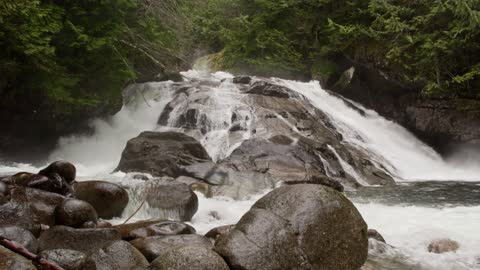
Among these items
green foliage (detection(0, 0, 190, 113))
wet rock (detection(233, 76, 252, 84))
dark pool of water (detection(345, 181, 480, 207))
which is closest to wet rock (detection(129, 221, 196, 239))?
dark pool of water (detection(345, 181, 480, 207))

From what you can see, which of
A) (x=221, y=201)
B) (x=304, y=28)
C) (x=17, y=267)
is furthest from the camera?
(x=304, y=28)

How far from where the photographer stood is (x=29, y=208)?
6.78m

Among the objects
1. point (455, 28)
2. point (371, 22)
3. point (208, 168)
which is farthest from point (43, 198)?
point (371, 22)

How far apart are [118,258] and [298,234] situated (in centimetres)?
226

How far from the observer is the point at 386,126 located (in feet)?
64.2

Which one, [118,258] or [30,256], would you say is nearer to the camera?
[30,256]

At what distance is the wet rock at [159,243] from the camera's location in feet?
19.7

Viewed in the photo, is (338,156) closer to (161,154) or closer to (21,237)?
(161,154)

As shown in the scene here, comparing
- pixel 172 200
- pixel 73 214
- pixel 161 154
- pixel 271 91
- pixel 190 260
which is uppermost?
pixel 271 91

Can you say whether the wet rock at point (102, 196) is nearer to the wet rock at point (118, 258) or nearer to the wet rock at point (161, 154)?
the wet rock at point (118, 258)

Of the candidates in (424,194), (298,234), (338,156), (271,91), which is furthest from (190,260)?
(271,91)

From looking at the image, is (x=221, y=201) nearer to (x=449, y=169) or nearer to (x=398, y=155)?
(x=398, y=155)

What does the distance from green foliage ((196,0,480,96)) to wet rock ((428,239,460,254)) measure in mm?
10160

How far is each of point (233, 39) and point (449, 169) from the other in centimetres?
1468
